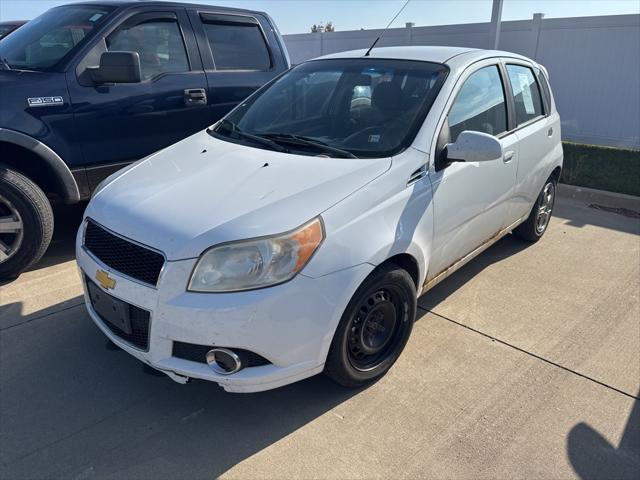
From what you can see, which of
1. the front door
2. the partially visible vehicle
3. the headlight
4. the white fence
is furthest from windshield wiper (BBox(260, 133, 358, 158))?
the white fence

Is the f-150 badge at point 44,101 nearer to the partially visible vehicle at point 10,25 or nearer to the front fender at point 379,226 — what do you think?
the front fender at point 379,226

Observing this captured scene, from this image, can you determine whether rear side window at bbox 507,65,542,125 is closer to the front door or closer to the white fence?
the front door

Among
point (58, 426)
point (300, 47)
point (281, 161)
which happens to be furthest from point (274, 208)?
point (300, 47)

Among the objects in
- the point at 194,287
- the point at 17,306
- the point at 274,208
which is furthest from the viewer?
the point at 17,306

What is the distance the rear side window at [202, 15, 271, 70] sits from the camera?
516cm

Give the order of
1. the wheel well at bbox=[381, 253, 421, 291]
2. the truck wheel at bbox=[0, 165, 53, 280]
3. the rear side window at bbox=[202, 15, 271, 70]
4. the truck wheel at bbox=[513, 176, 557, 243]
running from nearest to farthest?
1. the wheel well at bbox=[381, 253, 421, 291]
2. the truck wheel at bbox=[0, 165, 53, 280]
3. the truck wheel at bbox=[513, 176, 557, 243]
4. the rear side window at bbox=[202, 15, 271, 70]

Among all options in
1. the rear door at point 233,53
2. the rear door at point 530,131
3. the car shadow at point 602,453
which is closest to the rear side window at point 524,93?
the rear door at point 530,131

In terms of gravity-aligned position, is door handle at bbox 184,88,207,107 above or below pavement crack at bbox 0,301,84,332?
above

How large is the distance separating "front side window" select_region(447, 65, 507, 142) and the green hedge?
384 cm

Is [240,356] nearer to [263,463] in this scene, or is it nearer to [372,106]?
[263,463]

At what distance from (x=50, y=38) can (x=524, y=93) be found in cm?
403

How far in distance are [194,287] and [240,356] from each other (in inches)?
14.7

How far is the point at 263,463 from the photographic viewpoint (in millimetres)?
2371

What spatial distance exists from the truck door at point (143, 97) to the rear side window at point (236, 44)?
275mm
